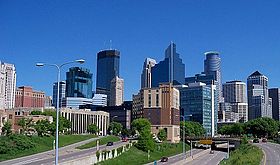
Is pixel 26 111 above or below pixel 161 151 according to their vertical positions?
above

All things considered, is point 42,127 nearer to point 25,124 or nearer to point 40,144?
point 25,124

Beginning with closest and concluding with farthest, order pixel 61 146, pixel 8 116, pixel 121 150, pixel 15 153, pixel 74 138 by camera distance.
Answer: pixel 15 153 → pixel 121 150 → pixel 61 146 → pixel 74 138 → pixel 8 116

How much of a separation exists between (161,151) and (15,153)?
189 ft

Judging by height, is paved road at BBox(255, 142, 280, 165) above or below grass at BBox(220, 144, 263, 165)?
below

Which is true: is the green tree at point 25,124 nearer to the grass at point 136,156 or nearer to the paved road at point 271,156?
the grass at point 136,156

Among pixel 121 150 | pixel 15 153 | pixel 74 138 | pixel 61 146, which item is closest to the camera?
pixel 15 153

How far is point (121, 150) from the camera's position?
10169 cm

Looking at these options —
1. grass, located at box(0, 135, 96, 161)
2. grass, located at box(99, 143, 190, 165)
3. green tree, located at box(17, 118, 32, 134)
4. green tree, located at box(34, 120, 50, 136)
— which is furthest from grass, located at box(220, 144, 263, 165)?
green tree, located at box(17, 118, 32, 134)

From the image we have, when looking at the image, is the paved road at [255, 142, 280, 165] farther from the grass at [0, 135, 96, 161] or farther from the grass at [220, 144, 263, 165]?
the grass at [0, 135, 96, 161]

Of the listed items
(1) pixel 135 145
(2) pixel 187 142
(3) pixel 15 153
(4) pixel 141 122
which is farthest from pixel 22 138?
(2) pixel 187 142

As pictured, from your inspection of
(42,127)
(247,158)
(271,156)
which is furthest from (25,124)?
(247,158)

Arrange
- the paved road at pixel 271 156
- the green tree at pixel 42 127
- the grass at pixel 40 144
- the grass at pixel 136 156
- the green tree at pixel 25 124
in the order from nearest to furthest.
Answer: the paved road at pixel 271 156 → the grass at pixel 40 144 → the grass at pixel 136 156 → the green tree at pixel 42 127 → the green tree at pixel 25 124

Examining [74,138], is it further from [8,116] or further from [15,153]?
[15,153]

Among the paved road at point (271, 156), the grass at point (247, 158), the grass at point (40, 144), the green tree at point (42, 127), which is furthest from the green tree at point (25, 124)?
the paved road at point (271, 156)
